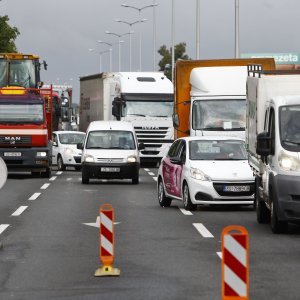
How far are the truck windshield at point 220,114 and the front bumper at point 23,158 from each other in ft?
27.2

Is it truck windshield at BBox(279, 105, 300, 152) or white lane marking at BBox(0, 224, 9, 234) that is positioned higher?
truck windshield at BBox(279, 105, 300, 152)

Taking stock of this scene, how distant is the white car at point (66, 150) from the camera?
145ft

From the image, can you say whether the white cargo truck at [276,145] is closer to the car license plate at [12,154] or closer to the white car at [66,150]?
the car license plate at [12,154]

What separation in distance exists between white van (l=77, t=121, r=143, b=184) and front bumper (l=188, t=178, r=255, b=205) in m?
11.8

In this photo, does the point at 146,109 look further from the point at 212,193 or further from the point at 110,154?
the point at 212,193

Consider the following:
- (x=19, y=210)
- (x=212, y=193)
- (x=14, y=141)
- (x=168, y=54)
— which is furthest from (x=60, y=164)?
(x=168, y=54)

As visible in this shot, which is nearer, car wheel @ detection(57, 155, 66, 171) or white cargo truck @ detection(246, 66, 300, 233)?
white cargo truck @ detection(246, 66, 300, 233)

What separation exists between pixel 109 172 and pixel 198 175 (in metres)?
11.9

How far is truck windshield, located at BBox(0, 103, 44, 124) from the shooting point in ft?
123

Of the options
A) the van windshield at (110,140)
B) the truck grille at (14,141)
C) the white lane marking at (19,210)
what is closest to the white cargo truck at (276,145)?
the white lane marking at (19,210)

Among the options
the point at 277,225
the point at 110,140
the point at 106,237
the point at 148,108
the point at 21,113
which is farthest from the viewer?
the point at 148,108

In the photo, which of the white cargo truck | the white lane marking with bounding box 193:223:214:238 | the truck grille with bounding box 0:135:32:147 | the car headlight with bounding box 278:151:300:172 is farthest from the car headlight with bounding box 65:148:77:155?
the car headlight with bounding box 278:151:300:172

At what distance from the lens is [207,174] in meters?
21.8

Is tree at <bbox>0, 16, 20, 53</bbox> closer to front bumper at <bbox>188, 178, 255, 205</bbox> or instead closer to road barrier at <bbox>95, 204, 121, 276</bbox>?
front bumper at <bbox>188, 178, 255, 205</bbox>
